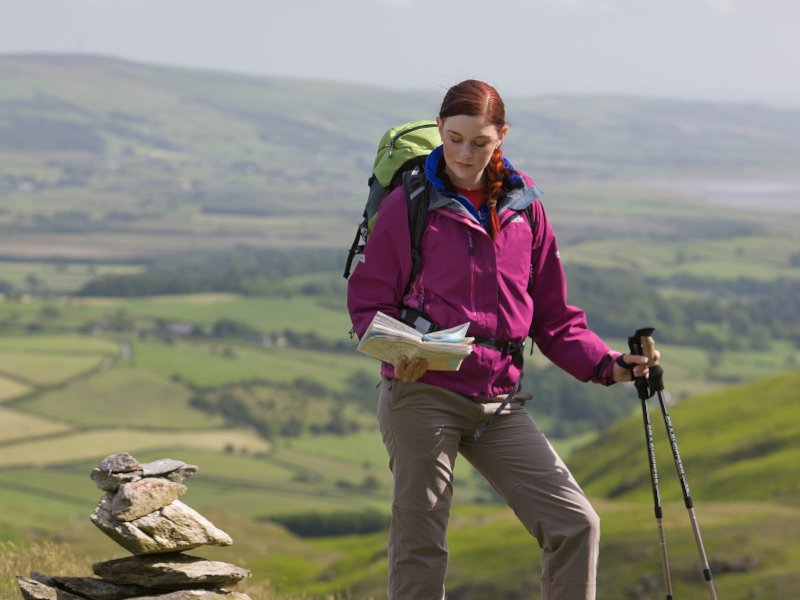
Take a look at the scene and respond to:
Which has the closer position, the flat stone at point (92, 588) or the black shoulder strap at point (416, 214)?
the black shoulder strap at point (416, 214)

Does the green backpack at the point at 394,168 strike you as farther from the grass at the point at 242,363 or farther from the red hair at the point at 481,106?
the grass at the point at 242,363

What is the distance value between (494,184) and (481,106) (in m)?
0.45

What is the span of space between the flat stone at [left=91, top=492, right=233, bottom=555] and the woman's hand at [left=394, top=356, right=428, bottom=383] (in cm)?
203

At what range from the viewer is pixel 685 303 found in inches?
6767

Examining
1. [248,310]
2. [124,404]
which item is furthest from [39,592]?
[248,310]

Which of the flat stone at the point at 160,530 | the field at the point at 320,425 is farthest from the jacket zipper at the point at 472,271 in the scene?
the field at the point at 320,425

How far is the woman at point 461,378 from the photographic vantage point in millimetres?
4516

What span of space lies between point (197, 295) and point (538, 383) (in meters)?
75.1

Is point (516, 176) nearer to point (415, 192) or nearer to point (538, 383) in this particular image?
point (415, 192)

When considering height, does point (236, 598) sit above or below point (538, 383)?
above

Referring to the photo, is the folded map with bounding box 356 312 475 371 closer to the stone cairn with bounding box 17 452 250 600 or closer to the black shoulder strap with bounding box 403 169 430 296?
the black shoulder strap with bounding box 403 169 430 296

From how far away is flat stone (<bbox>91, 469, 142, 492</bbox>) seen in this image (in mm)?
5543

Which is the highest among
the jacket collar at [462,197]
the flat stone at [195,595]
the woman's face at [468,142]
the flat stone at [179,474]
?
the woman's face at [468,142]

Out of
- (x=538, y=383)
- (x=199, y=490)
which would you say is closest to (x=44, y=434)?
(x=199, y=490)
